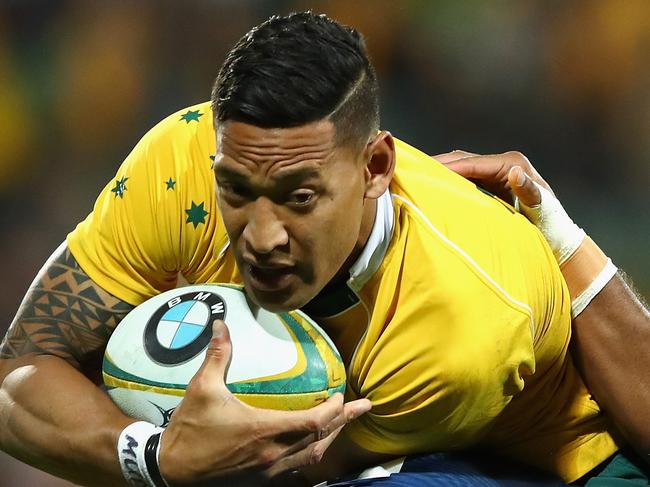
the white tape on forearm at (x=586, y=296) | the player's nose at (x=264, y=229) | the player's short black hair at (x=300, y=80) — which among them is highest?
the player's short black hair at (x=300, y=80)

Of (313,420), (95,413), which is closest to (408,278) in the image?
(313,420)

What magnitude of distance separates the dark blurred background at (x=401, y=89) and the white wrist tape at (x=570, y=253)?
1471 millimetres

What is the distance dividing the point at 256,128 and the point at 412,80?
2.20 meters

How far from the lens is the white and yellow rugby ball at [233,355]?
1715 millimetres

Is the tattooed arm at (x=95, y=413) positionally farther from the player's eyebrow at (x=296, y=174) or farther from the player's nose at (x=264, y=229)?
the player's eyebrow at (x=296, y=174)

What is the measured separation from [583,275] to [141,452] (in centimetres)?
100

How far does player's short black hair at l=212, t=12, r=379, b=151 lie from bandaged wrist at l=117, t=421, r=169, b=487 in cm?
56

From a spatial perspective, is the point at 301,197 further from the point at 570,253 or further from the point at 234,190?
the point at 570,253

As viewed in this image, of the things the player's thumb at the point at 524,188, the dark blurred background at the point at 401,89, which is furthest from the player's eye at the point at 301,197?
the dark blurred background at the point at 401,89

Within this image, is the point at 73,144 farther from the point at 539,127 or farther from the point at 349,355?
the point at 349,355

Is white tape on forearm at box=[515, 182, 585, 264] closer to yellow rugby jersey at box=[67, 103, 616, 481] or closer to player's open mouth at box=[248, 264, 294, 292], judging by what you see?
yellow rugby jersey at box=[67, 103, 616, 481]

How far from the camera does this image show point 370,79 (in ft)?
5.73

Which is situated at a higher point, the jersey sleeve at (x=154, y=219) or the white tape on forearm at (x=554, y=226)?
the jersey sleeve at (x=154, y=219)

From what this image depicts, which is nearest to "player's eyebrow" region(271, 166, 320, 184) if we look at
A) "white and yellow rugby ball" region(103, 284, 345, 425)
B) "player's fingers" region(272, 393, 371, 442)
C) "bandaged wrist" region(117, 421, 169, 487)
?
"white and yellow rugby ball" region(103, 284, 345, 425)
